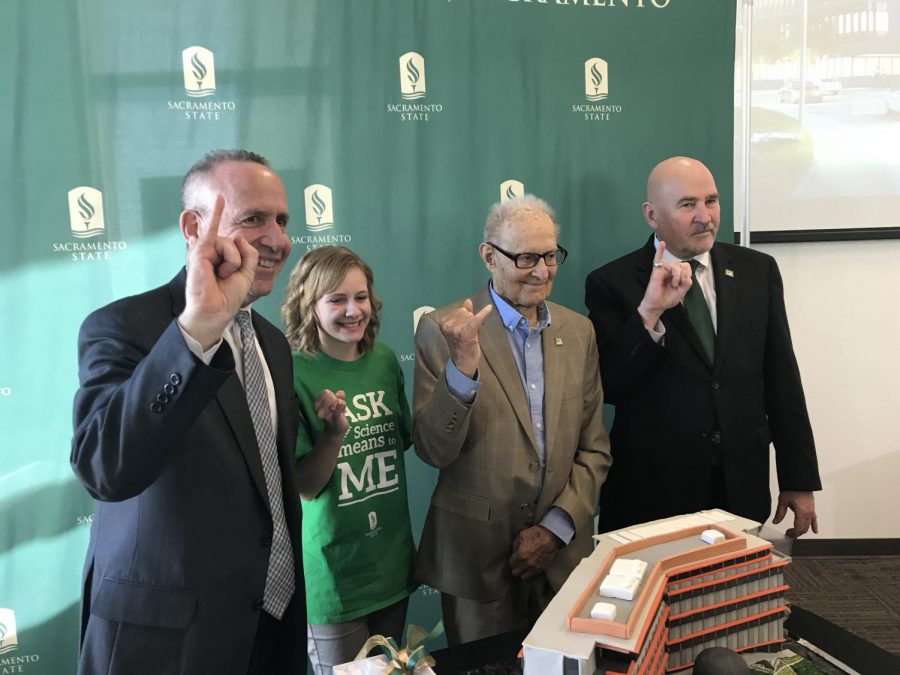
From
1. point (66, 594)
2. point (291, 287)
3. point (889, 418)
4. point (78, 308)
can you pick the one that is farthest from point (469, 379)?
point (889, 418)

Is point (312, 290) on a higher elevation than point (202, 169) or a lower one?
lower

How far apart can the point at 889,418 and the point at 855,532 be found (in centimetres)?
69

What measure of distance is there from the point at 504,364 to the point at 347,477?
0.55m

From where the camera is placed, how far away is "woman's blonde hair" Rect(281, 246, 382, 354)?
2104 mm

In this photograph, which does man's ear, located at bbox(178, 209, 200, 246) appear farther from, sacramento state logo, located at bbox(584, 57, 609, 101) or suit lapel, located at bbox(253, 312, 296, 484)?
sacramento state logo, located at bbox(584, 57, 609, 101)

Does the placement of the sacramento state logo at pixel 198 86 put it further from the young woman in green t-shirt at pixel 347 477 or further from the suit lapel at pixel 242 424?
the suit lapel at pixel 242 424

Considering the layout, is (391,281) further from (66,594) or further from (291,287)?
(66,594)

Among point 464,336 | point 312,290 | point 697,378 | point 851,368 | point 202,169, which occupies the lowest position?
point 851,368

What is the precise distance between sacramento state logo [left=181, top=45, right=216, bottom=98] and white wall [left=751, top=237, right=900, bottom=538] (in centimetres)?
299

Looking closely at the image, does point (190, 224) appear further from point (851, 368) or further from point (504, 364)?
point (851, 368)

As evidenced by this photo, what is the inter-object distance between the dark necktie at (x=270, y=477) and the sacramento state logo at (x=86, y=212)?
1.45 metres

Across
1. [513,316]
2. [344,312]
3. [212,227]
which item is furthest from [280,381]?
[513,316]

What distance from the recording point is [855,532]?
4320mm

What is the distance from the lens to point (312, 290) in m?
2.11
